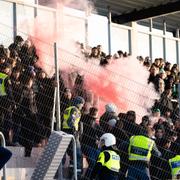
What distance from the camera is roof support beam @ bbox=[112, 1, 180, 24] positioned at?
18805 millimetres

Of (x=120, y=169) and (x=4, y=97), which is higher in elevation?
(x=4, y=97)

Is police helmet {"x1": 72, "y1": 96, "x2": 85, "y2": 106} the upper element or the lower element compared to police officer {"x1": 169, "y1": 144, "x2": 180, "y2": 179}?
upper

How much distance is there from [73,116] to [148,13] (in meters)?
8.76

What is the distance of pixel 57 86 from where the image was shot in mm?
11008

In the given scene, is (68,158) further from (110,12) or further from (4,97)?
(110,12)

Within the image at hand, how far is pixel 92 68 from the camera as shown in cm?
1312

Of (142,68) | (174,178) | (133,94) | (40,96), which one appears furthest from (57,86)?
(142,68)

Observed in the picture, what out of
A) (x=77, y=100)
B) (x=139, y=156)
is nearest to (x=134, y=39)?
(x=139, y=156)

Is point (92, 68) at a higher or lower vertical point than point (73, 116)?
higher

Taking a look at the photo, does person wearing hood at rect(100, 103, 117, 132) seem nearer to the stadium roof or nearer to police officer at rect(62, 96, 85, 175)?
police officer at rect(62, 96, 85, 175)

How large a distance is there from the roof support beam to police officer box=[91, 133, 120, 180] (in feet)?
27.3

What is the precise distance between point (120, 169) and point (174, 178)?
3.31 feet

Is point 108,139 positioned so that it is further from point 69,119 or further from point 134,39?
point 134,39

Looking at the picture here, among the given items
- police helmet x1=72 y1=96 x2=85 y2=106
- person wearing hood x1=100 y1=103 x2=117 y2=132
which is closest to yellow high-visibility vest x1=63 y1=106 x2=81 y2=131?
police helmet x1=72 y1=96 x2=85 y2=106
